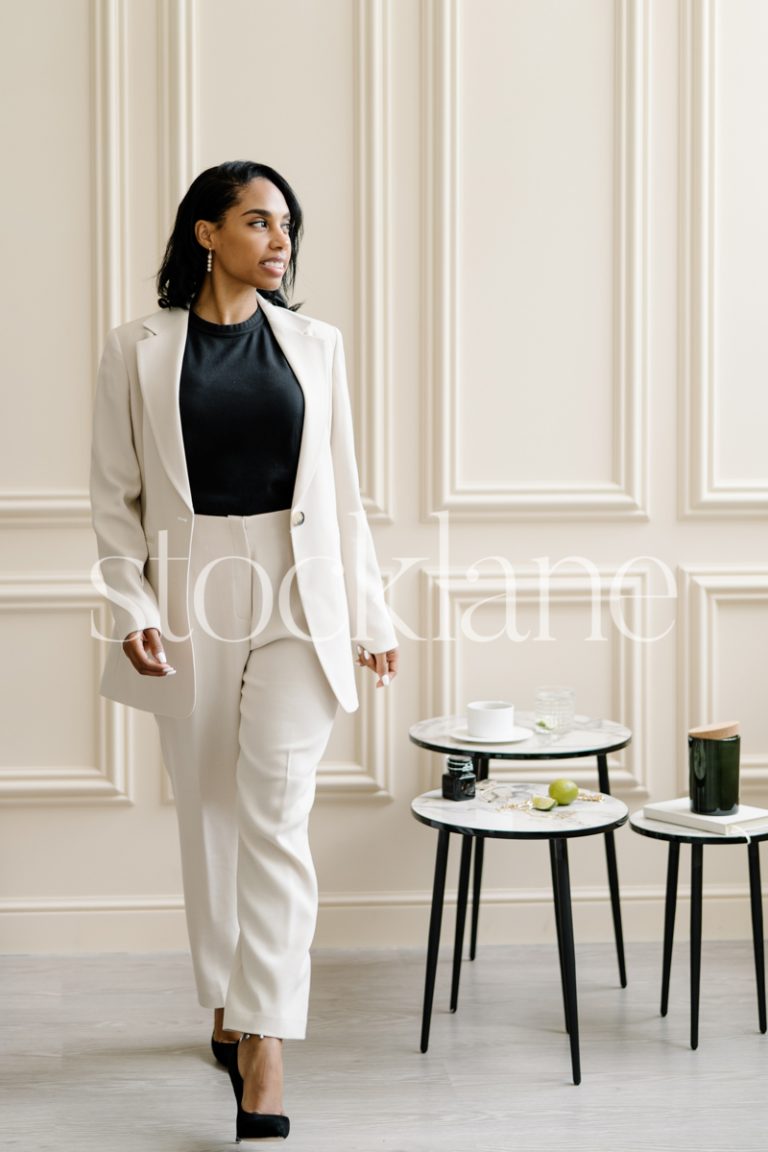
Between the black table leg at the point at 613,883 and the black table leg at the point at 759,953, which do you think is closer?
→ the black table leg at the point at 759,953

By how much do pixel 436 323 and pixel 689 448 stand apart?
701 millimetres

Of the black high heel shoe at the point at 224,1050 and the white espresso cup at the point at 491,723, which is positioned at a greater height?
the white espresso cup at the point at 491,723

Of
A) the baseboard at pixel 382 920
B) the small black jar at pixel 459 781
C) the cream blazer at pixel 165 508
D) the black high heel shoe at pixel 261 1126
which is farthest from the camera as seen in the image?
the baseboard at pixel 382 920

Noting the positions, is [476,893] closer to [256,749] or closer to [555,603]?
[555,603]

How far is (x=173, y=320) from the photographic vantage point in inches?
85.2

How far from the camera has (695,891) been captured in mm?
2432

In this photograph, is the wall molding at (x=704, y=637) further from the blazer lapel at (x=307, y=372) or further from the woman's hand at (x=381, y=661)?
the blazer lapel at (x=307, y=372)

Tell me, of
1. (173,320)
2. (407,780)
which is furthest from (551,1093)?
(173,320)

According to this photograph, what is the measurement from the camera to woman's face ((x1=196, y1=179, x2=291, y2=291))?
6.98 ft

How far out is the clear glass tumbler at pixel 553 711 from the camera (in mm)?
2697

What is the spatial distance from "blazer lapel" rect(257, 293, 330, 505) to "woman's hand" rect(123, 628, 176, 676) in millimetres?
332

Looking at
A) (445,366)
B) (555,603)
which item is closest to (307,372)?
(445,366)

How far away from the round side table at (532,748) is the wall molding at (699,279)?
676 millimetres

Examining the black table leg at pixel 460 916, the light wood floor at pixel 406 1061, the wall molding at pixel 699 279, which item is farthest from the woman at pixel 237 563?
the wall molding at pixel 699 279
